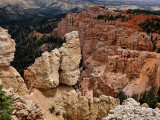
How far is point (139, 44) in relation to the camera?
35.1 m

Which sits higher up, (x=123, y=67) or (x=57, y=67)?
(x=57, y=67)

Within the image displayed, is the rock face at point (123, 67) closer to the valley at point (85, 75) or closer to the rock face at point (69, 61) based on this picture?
the valley at point (85, 75)

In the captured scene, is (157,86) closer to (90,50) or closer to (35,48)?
(90,50)

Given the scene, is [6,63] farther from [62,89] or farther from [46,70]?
[62,89]

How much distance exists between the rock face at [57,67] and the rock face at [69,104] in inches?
27.3

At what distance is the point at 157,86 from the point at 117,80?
6547 mm

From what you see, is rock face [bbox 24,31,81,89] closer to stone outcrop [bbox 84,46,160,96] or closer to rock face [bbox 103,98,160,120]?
rock face [bbox 103,98,160,120]

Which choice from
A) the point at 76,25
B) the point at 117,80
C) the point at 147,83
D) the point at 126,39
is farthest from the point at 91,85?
the point at 76,25

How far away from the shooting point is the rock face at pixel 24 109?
8.70 metres

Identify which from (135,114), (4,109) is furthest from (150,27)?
(4,109)

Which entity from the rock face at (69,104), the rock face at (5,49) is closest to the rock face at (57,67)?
the rock face at (69,104)

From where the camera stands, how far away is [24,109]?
8.99m

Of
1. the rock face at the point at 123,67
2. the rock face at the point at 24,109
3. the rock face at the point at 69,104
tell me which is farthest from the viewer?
the rock face at the point at 123,67

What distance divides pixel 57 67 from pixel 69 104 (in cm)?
314
